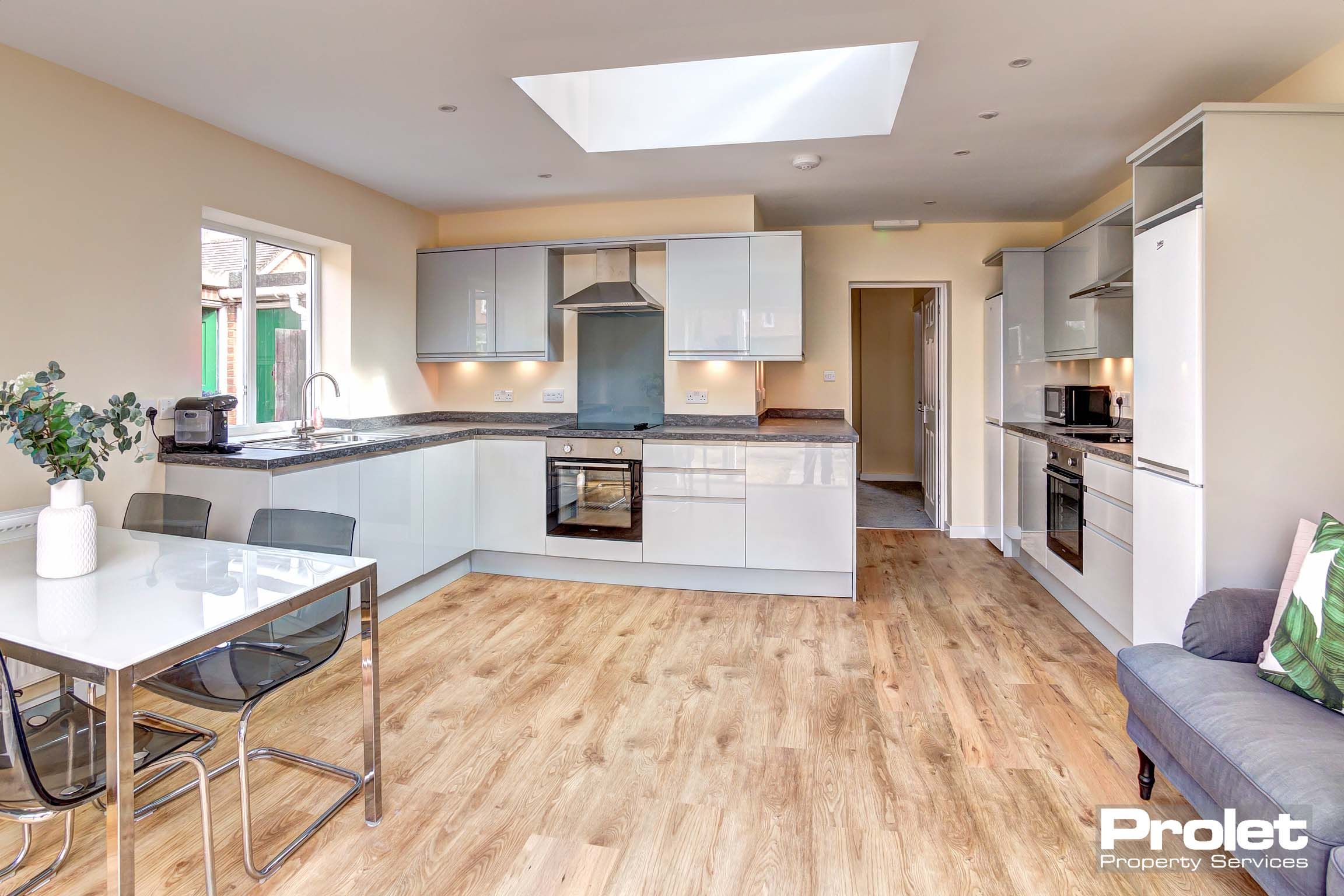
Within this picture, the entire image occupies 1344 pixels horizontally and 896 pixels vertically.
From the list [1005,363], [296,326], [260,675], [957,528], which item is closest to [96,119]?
[296,326]

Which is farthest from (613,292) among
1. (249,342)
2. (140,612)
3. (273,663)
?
(140,612)

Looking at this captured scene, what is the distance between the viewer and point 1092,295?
4.03m

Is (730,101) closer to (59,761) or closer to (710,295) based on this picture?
(710,295)

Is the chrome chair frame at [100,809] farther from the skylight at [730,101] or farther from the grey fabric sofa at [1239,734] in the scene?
the skylight at [730,101]

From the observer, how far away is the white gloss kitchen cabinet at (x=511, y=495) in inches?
170

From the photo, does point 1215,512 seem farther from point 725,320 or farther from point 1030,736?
point 725,320

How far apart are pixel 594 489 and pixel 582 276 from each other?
1.58 m

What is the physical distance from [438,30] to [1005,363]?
418cm

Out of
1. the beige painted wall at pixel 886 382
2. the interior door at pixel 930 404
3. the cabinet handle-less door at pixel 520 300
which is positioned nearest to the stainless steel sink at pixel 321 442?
the cabinet handle-less door at pixel 520 300

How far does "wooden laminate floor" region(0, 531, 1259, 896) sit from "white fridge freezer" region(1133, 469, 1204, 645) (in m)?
0.37

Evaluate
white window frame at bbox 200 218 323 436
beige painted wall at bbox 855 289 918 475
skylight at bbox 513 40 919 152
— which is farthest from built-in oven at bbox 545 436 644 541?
beige painted wall at bbox 855 289 918 475

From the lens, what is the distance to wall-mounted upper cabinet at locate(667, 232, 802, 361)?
4.27m

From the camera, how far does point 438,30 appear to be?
241 cm

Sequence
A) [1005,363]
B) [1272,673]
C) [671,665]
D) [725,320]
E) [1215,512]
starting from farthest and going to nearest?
[1005,363], [725,320], [671,665], [1215,512], [1272,673]
